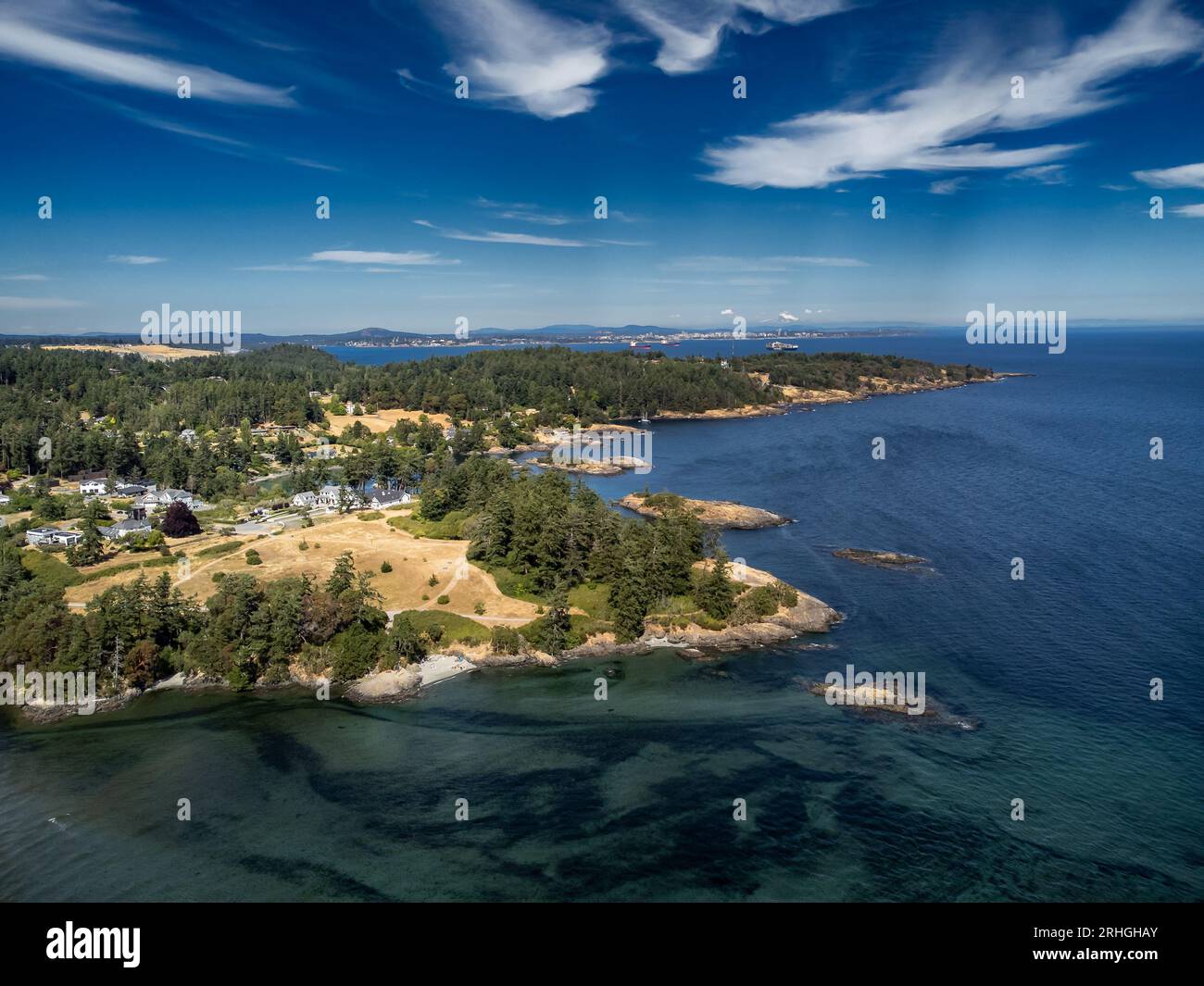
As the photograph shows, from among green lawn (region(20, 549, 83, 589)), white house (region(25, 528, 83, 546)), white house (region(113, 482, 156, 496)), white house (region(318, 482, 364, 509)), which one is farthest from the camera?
white house (region(113, 482, 156, 496))

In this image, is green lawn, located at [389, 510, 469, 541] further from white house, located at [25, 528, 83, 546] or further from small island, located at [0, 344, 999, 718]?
white house, located at [25, 528, 83, 546]

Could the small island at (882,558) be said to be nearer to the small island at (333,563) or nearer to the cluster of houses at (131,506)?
the small island at (333,563)

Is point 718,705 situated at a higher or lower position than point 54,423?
lower

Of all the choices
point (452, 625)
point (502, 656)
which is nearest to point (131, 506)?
point (452, 625)

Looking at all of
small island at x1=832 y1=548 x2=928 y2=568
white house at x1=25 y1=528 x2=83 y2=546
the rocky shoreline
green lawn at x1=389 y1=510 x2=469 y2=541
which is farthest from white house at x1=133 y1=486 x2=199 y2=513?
small island at x1=832 y1=548 x2=928 y2=568
